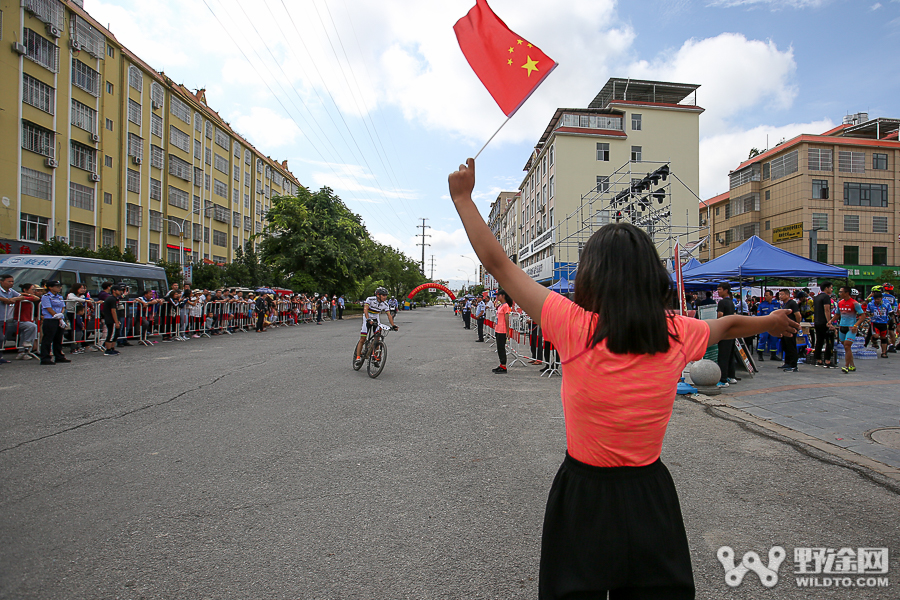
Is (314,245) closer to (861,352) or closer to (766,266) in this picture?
(766,266)

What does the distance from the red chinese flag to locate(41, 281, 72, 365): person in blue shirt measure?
11.6 meters

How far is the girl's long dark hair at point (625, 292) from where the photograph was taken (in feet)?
4.75

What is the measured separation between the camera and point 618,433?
1.48 metres

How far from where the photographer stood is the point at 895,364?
1266 centimetres

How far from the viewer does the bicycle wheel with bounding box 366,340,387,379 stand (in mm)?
9932

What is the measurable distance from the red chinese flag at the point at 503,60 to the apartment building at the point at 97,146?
1152 inches

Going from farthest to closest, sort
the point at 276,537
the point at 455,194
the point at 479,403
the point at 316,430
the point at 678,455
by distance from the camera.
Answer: the point at 479,403
the point at 316,430
the point at 678,455
the point at 276,537
the point at 455,194

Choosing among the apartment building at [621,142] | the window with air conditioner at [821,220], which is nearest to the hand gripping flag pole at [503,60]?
the apartment building at [621,142]

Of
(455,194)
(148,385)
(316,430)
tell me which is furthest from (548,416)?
(148,385)

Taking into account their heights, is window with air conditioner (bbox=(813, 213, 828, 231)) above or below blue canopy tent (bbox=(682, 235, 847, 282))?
above

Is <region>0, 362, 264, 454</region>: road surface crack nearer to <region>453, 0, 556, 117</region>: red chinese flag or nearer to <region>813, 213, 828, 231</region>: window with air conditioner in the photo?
<region>453, 0, 556, 117</region>: red chinese flag

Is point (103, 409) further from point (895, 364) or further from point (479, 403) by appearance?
point (895, 364)

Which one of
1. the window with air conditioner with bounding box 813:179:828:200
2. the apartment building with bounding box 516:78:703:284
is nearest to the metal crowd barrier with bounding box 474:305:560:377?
the apartment building with bounding box 516:78:703:284

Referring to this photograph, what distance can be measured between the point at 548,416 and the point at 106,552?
16.4 ft
